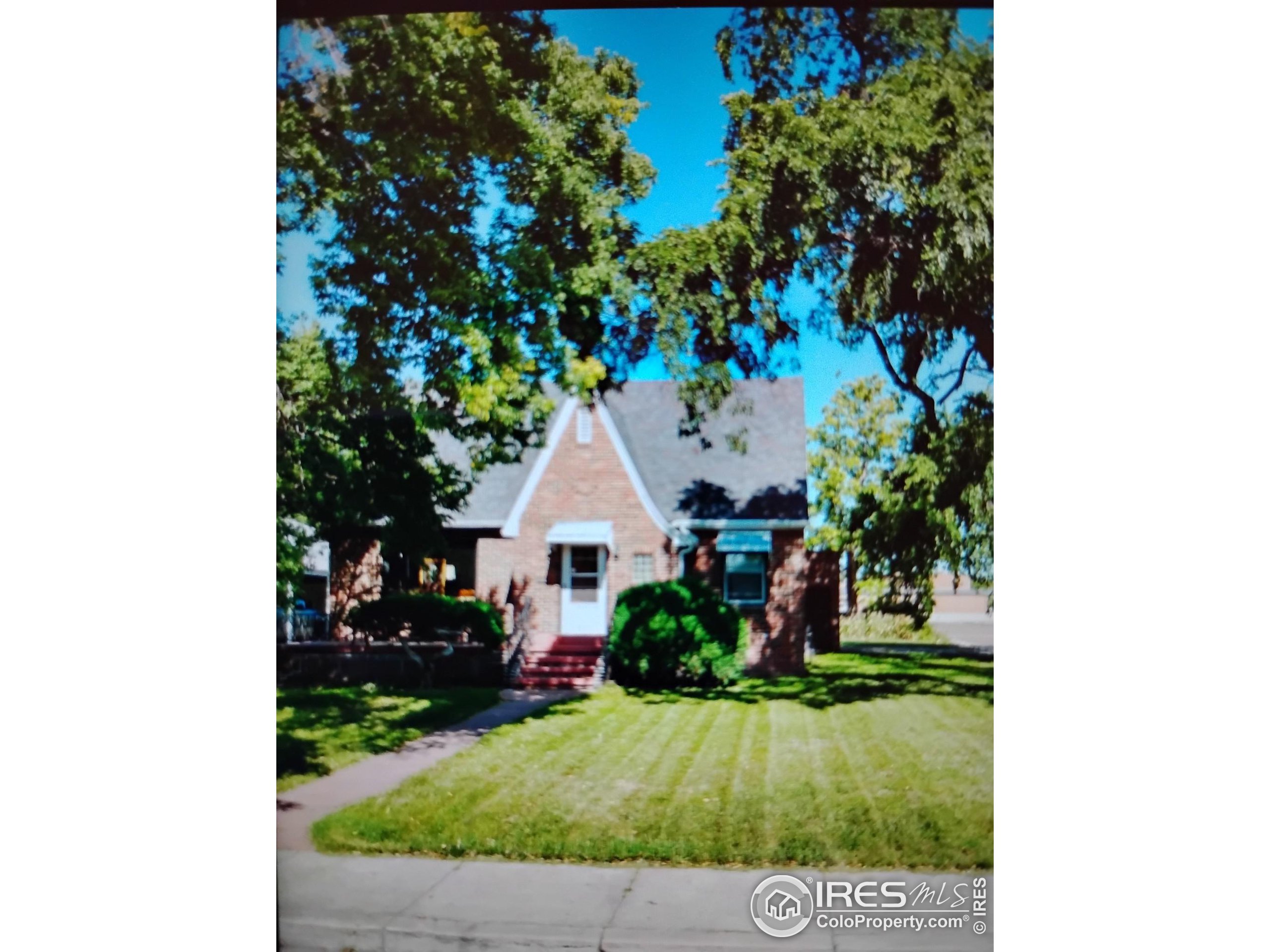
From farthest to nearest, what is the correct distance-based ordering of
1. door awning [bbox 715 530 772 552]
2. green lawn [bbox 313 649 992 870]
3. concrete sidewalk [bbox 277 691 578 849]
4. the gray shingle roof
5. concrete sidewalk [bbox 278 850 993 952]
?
door awning [bbox 715 530 772 552], the gray shingle roof, concrete sidewalk [bbox 277 691 578 849], green lawn [bbox 313 649 992 870], concrete sidewalk [bbox 278 850 993 952]

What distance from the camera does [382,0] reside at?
590 cm

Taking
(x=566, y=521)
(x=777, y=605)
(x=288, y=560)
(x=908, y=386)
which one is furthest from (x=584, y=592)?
(x=908, y=386)

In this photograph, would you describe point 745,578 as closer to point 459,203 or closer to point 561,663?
point 561,663

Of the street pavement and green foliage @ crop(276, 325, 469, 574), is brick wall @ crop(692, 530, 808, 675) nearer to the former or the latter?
the street pavement

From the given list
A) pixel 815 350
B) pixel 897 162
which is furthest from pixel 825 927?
pixel 897 162

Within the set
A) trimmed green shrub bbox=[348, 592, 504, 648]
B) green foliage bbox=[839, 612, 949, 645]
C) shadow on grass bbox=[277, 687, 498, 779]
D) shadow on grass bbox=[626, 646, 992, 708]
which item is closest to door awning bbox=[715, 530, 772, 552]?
green foliage bbox=[839, 612, 949, 645]

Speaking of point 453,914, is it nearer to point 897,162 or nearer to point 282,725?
point 282,725

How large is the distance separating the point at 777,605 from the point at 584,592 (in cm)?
129

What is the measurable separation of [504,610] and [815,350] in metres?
2.67

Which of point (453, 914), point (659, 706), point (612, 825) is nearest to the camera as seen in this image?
point (453, 914)

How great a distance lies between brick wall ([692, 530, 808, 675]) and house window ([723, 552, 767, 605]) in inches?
1.2

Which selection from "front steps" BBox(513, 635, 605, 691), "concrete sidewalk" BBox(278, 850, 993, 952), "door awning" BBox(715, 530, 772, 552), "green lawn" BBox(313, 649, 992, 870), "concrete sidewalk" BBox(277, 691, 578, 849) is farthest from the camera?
"front steps" BBox(513, 635, 605, 691)

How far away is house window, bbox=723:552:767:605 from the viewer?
605 centimetres

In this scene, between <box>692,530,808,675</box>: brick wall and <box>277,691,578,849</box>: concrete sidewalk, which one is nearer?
<box>277,691,578,849</box>: concrete sidewalk
